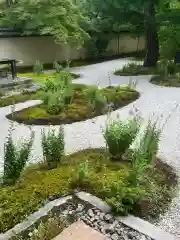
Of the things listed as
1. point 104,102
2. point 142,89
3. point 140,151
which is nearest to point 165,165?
point 140,151

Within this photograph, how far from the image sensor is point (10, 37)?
11797 mm

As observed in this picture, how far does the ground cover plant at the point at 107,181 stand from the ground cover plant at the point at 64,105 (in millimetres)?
1750

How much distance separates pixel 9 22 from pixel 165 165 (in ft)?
30.3

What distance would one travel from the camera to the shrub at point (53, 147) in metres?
3.41

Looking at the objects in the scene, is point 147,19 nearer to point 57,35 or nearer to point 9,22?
point 57,35

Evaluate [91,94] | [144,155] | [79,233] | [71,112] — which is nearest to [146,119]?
[91,94]

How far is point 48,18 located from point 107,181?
8.32m

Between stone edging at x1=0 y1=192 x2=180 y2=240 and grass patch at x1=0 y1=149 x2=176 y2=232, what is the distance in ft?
0.24

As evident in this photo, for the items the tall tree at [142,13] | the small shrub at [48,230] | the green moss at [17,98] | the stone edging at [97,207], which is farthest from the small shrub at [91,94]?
the tall tree at [142,13]

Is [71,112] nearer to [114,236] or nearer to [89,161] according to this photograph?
[89,161]

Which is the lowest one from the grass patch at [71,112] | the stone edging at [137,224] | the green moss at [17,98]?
the green moss at [17,98]

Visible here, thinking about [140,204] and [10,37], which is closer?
[140,204]

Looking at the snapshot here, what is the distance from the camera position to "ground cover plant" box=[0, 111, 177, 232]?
2777 millimetres

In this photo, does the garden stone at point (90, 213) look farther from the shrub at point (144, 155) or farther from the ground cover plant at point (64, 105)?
the ground cover plant at point (64, 105)
